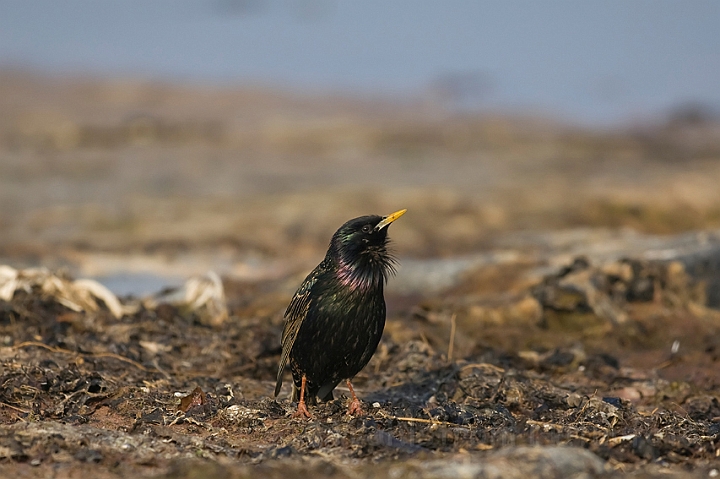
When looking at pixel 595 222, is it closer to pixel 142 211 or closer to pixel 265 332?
pixel 142 211

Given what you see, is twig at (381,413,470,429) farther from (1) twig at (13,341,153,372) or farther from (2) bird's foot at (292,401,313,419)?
(1) twig at (13,341,153,372)

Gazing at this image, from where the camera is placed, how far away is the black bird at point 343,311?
665 cm

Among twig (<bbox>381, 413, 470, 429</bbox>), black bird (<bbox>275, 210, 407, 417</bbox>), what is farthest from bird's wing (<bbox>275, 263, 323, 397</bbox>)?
twig (<bbox>381, 413, 470, 429</bbox>)

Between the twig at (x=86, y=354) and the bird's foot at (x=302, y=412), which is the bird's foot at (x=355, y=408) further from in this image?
the twig at (x=86, y=354)

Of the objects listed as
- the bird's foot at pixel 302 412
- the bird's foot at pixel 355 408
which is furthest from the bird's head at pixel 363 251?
the bird's foot at pixel 302 412

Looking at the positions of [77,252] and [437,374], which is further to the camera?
[77,252]

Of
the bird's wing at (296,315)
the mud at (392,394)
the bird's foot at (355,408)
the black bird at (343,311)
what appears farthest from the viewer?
the bird's wing at (296,315)

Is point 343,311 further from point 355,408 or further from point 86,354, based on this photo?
point 86,354

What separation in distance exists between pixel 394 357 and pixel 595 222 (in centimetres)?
1543

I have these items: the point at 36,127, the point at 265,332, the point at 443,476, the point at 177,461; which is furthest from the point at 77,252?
the point at 36,127

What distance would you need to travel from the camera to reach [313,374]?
6.86 metres

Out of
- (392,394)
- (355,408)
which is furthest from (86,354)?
(355,408)

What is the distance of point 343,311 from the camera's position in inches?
262

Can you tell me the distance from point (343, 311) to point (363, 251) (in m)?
0.47
